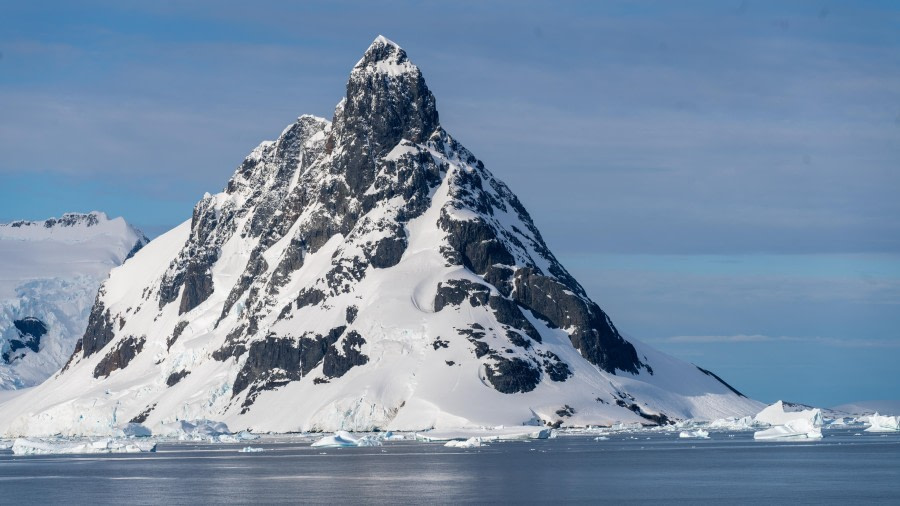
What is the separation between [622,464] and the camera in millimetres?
177500

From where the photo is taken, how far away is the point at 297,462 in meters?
194

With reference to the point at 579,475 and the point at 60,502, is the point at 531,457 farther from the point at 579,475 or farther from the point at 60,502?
the point at 60,502

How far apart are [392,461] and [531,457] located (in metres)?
18.4

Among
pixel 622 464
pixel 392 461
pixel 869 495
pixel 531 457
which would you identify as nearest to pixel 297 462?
pixel 392 461

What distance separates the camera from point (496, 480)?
149500mm

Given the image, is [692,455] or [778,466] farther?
[692,455]

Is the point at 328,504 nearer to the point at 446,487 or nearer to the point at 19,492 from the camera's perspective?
the point at 446,487

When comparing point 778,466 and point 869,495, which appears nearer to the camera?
point 869,495

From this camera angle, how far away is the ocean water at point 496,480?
131m

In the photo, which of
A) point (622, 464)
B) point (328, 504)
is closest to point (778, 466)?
point (622, 464)

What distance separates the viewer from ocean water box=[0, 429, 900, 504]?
130750 millimetres

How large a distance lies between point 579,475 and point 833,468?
29.0 m

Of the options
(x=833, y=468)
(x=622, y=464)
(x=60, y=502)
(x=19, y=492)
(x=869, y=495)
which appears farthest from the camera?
(x=622, y=464)

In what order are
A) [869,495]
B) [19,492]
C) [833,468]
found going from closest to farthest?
[869,495] → [19,492] → [833,468]
